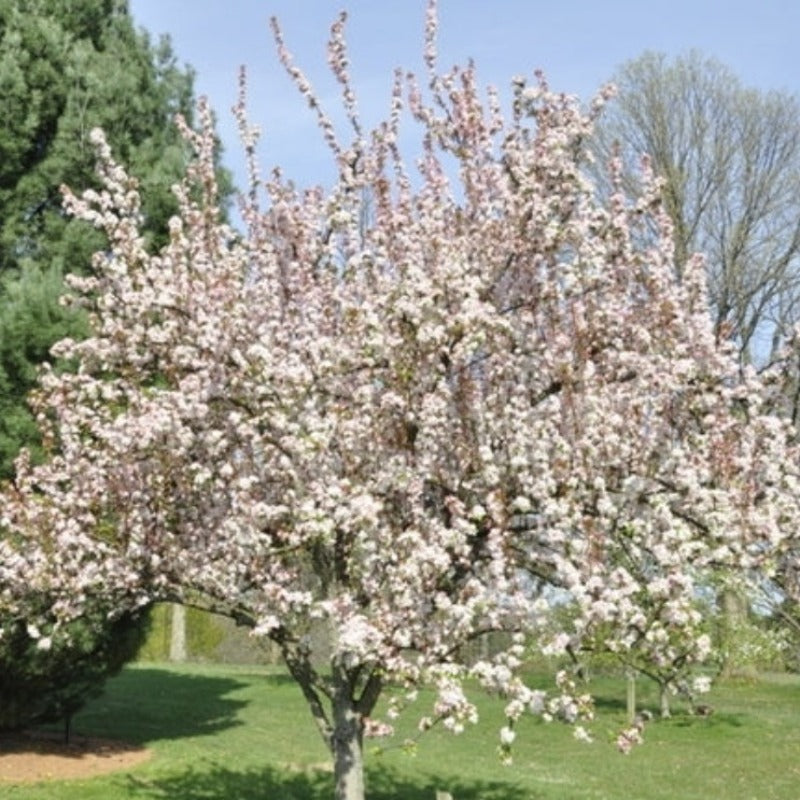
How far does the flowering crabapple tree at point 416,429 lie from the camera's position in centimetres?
928

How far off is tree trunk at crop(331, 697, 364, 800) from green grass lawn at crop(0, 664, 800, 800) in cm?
269

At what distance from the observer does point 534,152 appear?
11.1 m

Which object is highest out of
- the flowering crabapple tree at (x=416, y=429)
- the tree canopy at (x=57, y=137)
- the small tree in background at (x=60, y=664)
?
the tree canopy at (x=57, y=137)

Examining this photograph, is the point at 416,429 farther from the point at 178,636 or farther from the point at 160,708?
the point at 178,636

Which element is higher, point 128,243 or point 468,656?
point 128,243

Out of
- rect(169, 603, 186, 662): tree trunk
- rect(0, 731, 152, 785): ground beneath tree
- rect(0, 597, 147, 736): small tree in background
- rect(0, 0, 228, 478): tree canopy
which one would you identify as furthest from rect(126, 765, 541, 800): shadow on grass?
Result: rect(169, 603, 186, 662): tree trunk

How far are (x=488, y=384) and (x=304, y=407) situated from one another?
1.81m

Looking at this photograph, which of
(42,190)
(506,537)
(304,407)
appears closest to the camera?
(506,537)

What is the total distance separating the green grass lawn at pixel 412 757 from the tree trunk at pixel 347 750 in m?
2.69

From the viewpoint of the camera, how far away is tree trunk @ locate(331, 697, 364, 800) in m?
11.2

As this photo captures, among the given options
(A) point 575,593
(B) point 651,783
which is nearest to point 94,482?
(A) point 575,593

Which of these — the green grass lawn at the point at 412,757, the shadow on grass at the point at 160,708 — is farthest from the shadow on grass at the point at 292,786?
the shadow on grass at the point at 160,708

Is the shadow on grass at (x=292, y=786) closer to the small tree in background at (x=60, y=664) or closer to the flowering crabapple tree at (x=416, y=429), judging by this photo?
the small tree in background at (x=60, y=664)

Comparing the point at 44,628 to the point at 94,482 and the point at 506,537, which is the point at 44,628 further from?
the point at 506,537
